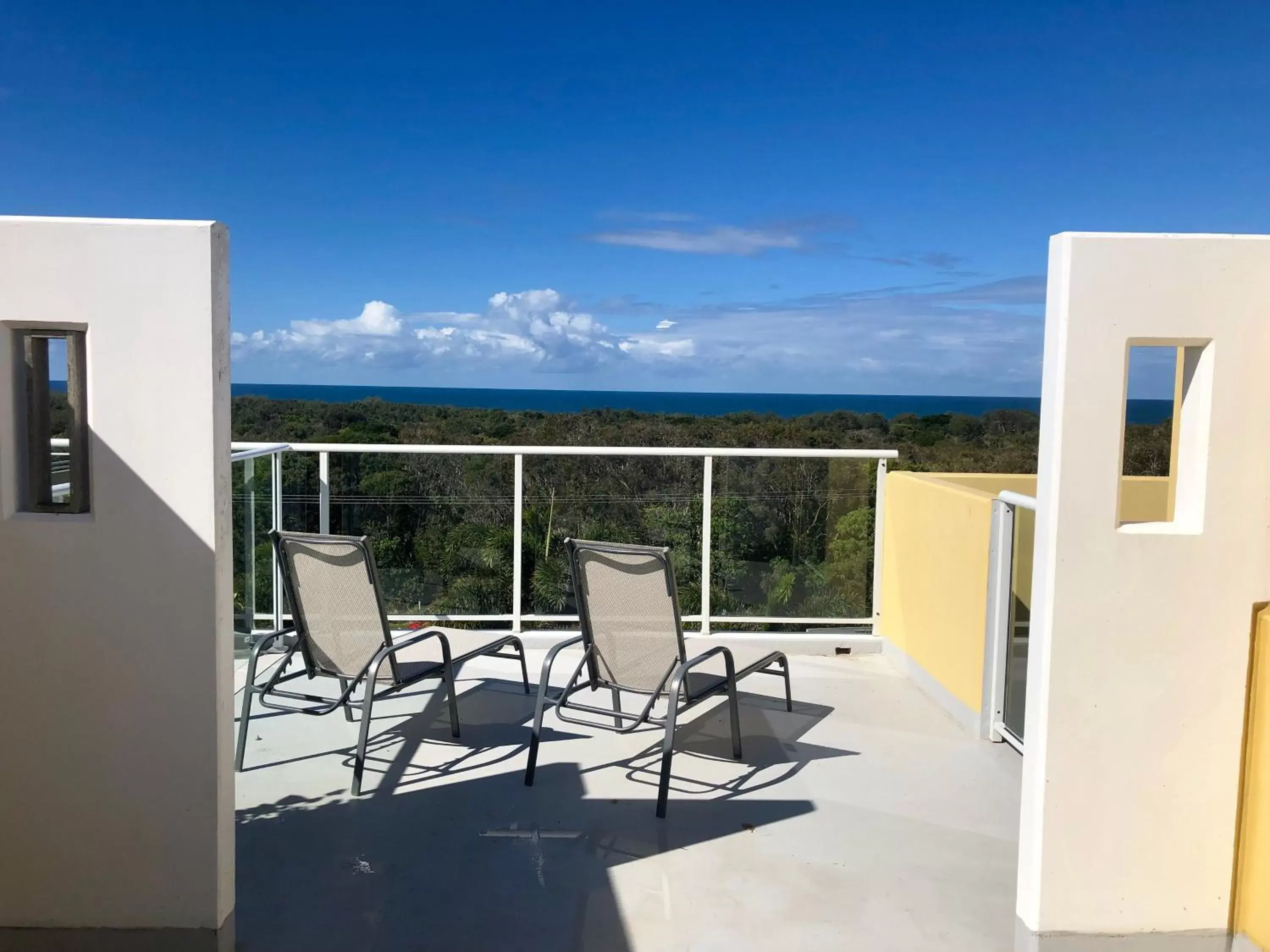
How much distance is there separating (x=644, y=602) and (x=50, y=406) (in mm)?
2147

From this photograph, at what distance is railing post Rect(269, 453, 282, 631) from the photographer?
17.6 feet

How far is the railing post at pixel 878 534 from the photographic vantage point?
19.2 ft

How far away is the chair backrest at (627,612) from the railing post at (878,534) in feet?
→ 8.08

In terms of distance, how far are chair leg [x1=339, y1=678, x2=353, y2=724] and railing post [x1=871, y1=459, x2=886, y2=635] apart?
3.17m

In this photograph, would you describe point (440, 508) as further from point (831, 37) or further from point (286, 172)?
point (286, 172)

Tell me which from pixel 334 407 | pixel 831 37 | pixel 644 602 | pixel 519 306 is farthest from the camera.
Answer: pixel 519 306

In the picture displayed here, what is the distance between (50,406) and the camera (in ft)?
7.66

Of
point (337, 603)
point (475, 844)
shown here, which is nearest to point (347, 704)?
point (337, 603)

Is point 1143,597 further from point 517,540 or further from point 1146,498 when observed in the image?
point 517,540

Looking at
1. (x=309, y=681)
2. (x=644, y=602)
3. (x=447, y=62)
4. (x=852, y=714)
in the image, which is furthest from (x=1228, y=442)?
(x=447, y=62)

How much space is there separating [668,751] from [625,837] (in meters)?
0.33

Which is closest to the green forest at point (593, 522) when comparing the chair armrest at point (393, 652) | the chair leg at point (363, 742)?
the chair armrest at point (393, 652)

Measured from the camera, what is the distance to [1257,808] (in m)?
2.24

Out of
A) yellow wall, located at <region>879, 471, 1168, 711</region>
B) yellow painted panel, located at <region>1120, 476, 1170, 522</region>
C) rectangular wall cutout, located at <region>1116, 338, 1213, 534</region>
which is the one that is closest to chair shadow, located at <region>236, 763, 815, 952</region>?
yellow wall, located at <region>879, 471, 1168, 711</region>
